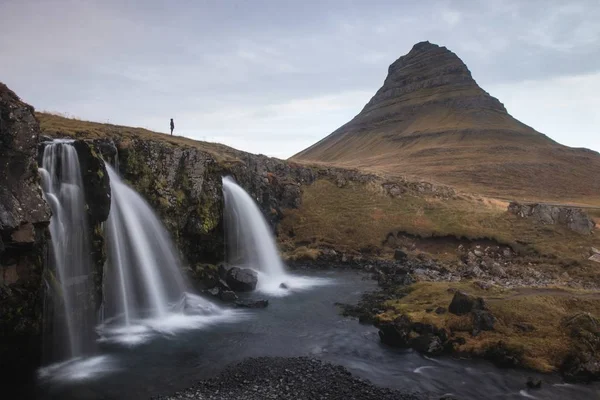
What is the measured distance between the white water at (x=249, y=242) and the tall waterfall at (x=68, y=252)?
18.3 m

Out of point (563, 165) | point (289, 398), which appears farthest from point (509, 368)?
point (563, 165)

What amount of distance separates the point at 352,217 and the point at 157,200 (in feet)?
95.5

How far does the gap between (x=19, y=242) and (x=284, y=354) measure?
549 inches

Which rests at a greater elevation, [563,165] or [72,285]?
[563,165]

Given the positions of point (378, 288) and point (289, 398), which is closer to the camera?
point (289, 398)

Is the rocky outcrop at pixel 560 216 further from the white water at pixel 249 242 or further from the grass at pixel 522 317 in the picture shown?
the white water at pixel 249 242

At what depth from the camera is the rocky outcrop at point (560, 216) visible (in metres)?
48.4

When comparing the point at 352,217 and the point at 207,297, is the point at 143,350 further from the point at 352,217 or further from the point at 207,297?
the point at 352,217

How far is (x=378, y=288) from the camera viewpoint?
1398 inches

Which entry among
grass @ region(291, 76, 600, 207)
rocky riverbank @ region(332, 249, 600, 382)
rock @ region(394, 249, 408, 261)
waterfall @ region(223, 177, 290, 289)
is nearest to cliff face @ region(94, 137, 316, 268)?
waterfall @ region(223, 177, 290, 289)

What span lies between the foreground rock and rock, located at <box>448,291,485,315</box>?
8665 millimetres

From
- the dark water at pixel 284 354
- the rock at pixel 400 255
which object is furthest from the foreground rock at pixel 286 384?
the rock at pixel 400 255

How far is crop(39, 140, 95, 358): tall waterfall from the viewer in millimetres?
21047

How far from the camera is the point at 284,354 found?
2180cm
